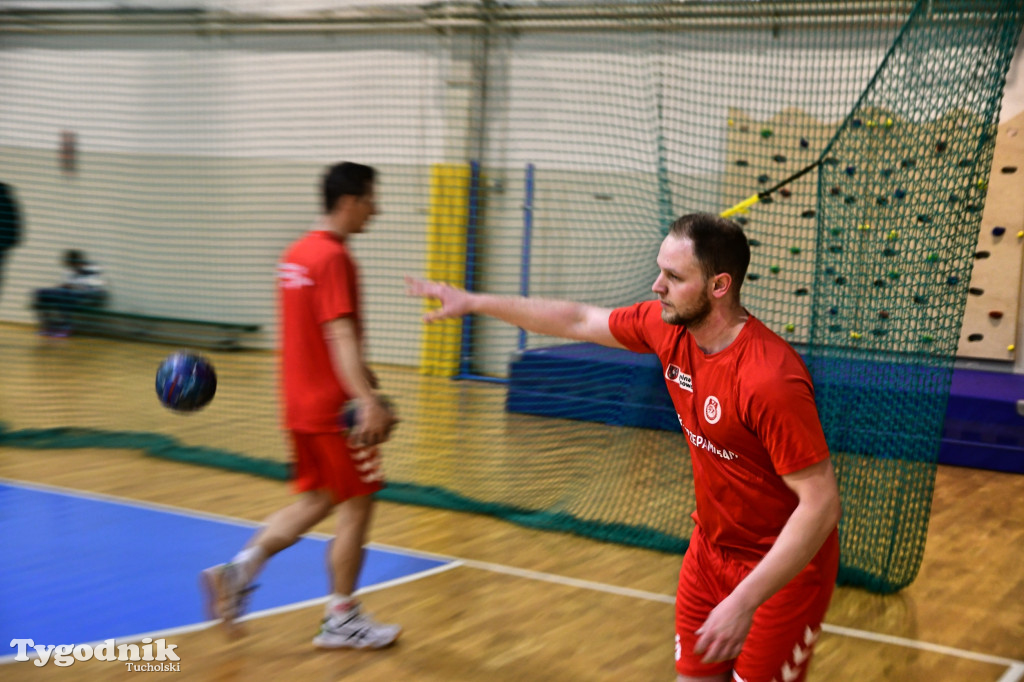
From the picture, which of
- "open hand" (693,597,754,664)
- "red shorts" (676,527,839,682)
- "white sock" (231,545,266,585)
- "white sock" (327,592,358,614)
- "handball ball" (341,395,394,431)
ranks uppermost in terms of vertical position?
"handball ball" (341,395,394,431)

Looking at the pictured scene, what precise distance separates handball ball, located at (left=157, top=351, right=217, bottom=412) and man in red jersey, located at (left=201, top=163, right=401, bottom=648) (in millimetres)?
585

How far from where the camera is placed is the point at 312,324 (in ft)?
11.6

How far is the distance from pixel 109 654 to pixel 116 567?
3.13ft

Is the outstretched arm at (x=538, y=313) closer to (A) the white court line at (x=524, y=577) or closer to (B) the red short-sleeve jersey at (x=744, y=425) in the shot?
(B) the red short-sleeve jersey at (x=744, y=425)

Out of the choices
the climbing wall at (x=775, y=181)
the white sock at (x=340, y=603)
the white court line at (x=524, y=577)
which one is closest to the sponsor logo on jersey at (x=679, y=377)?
the white sock at (x=340, y=603)

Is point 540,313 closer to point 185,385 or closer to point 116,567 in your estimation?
point 185,385

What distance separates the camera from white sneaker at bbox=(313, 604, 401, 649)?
3.58m

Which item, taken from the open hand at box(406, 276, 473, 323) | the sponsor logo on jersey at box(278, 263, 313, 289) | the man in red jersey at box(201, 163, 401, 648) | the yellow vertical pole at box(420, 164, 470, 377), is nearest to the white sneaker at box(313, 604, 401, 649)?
the man in red jersey at box(201, 163, 401, 648)

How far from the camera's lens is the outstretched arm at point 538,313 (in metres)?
2.72

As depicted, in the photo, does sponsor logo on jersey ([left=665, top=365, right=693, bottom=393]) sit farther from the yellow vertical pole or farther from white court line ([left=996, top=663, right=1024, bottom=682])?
the yellow vertical pole

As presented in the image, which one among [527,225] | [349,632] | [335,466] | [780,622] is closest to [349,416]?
[335,466]

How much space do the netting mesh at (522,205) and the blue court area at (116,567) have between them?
117 centimetres

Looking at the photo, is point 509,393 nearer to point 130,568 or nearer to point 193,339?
point 130,568

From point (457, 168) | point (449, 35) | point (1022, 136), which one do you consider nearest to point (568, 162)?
point (457, 168)
